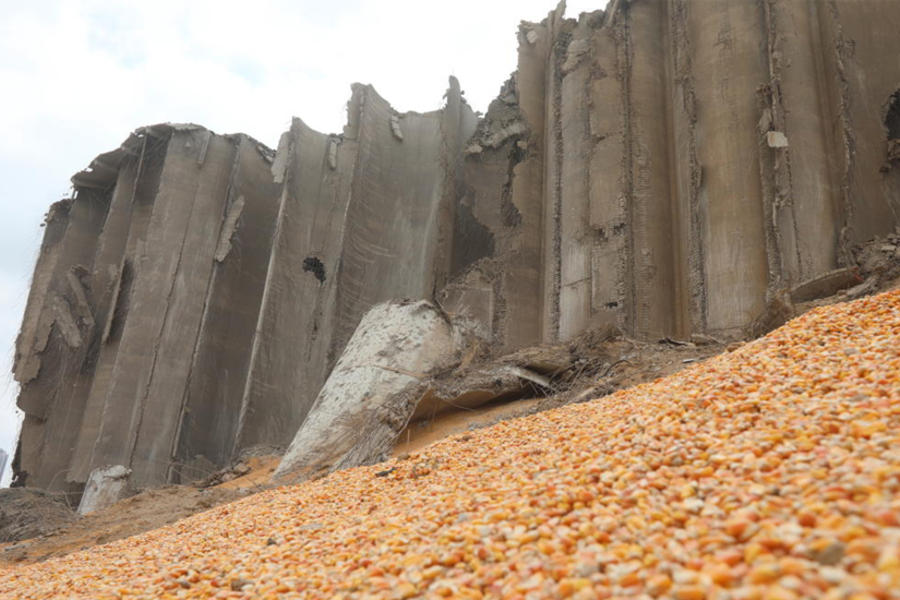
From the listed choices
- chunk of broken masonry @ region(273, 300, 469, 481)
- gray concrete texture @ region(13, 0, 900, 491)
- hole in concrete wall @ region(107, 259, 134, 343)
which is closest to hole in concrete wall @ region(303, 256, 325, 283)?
gray concrete texture @ region(13, 0, 900, 491)

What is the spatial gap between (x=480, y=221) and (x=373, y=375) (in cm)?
650

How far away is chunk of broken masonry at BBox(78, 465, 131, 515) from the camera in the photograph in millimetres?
12844

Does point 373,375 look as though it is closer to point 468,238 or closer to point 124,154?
point 468,238

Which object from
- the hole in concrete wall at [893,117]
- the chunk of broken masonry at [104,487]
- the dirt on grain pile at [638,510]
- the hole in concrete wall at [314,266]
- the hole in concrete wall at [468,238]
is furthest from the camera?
the hole in concrete wall at [314,266]

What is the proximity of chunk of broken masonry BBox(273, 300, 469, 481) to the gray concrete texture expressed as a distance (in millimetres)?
2254

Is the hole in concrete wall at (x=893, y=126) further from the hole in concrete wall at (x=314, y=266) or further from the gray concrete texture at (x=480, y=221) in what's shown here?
the hole in concrete wall at (x=314, y=266)

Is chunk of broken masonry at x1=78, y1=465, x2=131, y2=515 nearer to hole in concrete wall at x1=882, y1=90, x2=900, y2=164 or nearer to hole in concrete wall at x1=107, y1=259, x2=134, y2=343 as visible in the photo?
hole in concrete wall at x1=107, y1=259, x2=134, y2=343

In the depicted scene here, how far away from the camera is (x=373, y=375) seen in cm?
834

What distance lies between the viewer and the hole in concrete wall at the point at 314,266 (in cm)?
1543

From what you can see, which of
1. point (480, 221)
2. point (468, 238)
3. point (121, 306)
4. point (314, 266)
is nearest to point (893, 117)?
point (480, 221)

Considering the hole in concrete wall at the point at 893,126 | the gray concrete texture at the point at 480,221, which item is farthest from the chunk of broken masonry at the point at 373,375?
the hole in concrete wall at the point at 893,126

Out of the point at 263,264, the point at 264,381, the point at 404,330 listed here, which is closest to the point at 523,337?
the point at 404,330

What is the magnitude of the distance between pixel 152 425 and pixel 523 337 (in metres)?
8.59

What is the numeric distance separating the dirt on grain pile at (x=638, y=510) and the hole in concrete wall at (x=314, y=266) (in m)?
10.8
